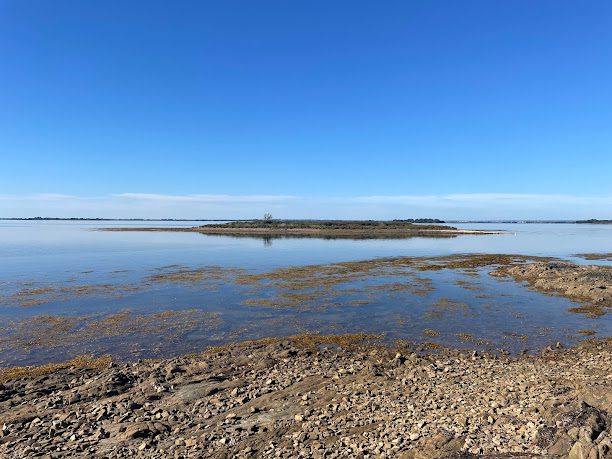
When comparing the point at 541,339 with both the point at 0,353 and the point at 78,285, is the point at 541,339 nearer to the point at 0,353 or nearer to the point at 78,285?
the point at 0,353

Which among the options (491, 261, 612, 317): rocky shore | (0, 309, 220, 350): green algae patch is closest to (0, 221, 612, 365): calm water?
(0, 309, 220, 350): green algae patch

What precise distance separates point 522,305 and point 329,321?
1203cm

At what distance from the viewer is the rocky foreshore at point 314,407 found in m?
7.41

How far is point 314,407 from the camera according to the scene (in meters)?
9.20

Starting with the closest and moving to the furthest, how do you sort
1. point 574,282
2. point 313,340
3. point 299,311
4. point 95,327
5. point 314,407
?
point 314,407
point 313,340
point 95,327
point 299,311
point 574,282

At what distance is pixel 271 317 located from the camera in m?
19.9

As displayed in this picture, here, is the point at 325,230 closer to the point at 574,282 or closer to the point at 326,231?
the point at 326,231

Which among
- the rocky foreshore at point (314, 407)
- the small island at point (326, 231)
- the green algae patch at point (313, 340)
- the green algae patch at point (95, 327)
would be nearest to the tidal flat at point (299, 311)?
the green algae patch at point (95, 327)

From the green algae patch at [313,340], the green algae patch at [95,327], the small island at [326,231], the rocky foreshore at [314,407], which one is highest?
the small island at [326,231]

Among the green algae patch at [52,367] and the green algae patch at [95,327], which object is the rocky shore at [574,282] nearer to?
the green algae patch at [95,327]

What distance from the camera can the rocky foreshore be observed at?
7410 millimetres

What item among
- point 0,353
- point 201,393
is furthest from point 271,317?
point 0,353

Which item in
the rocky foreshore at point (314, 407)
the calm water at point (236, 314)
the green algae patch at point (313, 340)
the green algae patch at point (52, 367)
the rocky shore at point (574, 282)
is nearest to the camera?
the rocky foreshore at point (314, 407)

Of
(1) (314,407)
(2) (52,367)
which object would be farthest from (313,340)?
(2) (52,367)
